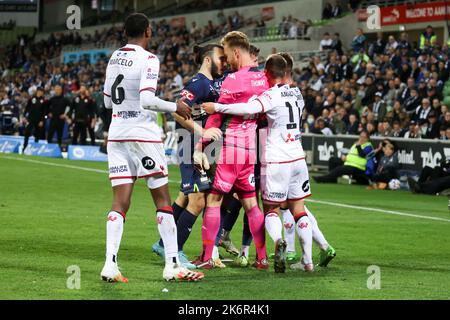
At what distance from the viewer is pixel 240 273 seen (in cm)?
930

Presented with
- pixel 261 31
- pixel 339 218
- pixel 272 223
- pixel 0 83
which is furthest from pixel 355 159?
pixel 0 83

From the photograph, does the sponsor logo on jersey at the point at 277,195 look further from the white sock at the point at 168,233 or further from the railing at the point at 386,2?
the railing at the point at 386,2

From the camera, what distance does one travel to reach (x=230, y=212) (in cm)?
1074

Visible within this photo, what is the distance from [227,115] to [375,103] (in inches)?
733

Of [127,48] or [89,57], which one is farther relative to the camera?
[89,57]

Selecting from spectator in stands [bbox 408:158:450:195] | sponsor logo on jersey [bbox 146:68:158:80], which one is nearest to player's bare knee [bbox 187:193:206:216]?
sponsor logo on jersey [bbox 146:68:158:80]

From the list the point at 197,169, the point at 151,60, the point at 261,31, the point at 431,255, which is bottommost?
the point at 431,255

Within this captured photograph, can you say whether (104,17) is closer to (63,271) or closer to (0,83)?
(0,83)

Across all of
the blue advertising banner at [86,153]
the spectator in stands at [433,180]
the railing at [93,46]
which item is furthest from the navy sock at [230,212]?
the railing at [93,46]

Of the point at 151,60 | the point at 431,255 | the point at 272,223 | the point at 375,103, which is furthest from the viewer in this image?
the point at 375,103

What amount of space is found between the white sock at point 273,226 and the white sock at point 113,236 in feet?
5.87

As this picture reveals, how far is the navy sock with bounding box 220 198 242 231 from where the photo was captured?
10.6m

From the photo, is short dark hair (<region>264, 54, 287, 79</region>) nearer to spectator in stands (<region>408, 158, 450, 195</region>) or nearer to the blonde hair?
the blonde hair

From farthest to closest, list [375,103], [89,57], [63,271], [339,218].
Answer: [89,57] → [375,103] → [339,218] → [63,271]
